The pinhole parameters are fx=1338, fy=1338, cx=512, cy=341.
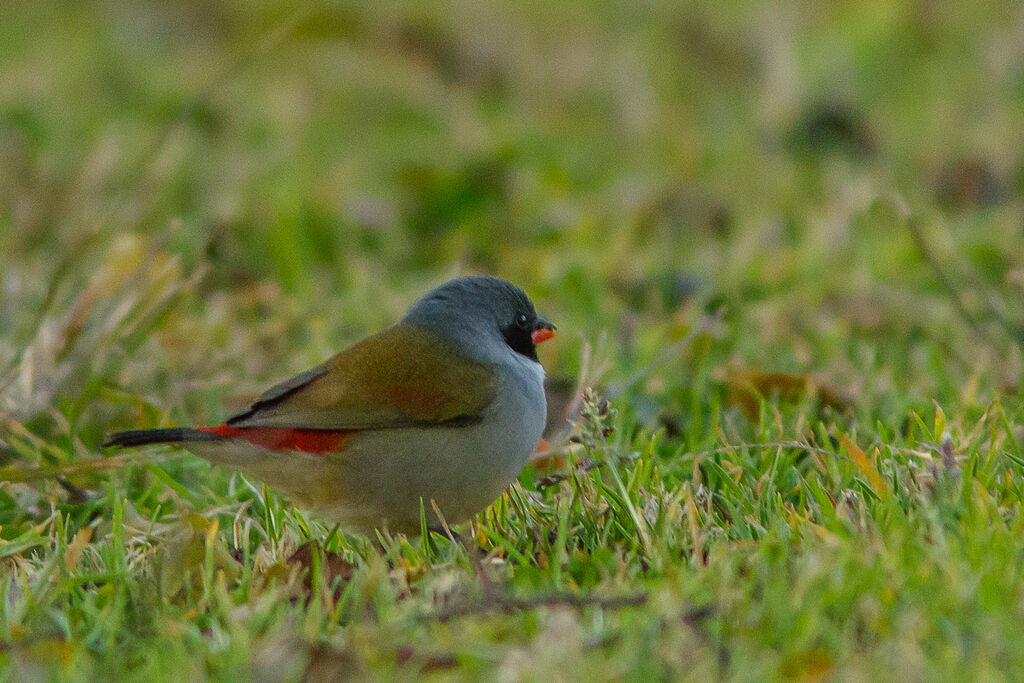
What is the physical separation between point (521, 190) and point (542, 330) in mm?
2961

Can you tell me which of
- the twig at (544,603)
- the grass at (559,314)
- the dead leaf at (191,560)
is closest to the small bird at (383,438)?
the grass at (559,314)

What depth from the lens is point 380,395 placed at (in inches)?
128

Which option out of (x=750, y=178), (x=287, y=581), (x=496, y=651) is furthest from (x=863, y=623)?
(x=750, y=178)

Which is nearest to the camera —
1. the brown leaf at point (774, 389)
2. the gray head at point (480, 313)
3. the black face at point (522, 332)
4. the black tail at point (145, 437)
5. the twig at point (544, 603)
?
the twig at point (544, 603)

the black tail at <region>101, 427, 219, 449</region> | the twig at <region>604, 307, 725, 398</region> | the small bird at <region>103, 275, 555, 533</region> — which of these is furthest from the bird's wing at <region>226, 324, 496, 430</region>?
the twig at <region>604, 307, 725, 398</region>

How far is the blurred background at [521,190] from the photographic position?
4.35m

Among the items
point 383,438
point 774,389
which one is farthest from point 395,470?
point 774,389

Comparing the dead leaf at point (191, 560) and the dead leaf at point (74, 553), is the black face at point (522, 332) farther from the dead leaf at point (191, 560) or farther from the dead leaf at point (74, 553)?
the dead leaf at point (74, 553)

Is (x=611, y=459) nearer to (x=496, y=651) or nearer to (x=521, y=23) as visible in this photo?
(x=496, y=651)

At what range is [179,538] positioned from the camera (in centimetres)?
280

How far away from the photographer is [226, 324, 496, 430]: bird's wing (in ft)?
10.5

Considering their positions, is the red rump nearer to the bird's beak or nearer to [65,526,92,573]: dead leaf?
[65,526,92,573]: dead leaf

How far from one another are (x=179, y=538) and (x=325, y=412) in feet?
1.73

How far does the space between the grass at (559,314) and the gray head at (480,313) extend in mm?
251
